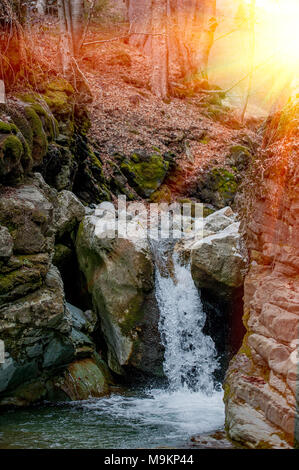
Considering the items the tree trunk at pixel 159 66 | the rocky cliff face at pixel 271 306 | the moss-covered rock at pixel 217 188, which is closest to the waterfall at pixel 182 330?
the rocky cliff face at pixel 271 306

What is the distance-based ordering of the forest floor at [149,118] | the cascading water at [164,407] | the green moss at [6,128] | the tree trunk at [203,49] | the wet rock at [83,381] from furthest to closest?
1. the tree trunk at [203,49]
2. the forest floor at [149,118]
3. the wet rock at [83,381]
4. the green moss at [6,128]
5. the cascading water at [164,407]

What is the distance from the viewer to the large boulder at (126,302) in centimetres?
832

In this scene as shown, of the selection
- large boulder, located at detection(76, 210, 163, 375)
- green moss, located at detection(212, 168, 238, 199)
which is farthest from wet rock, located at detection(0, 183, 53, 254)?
green moss, located at detection(212, 168, 238, 199)

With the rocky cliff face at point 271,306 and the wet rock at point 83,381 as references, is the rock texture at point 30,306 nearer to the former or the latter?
the wet rock at point 83,381

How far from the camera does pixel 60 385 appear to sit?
732cm

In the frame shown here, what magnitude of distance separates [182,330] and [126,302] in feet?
4.68

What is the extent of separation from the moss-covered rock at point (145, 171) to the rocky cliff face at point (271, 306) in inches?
257

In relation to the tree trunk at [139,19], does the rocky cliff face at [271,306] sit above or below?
below

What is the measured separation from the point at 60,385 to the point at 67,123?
24.0ft

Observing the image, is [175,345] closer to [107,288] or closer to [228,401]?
[107,288]

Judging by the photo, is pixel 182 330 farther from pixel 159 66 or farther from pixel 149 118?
pixel 159 66

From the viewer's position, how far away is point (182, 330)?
8719mm

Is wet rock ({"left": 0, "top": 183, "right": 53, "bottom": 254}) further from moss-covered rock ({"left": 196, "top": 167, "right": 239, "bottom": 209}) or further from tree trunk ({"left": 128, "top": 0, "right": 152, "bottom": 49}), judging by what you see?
tree trunk ({"left": 128, "top": 0, "right": 152, "bottom": 49})

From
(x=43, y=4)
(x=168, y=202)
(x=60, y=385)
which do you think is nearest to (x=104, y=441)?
(x=60, y=385)
